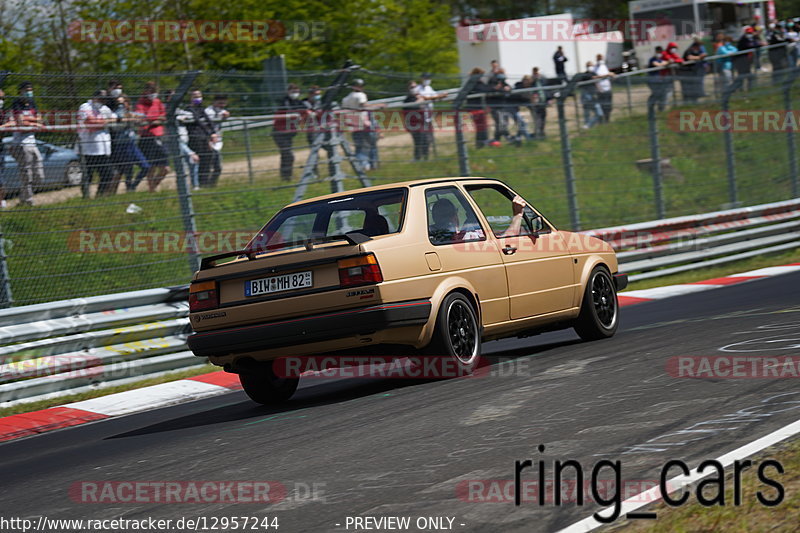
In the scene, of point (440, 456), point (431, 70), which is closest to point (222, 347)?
point (440, 456)

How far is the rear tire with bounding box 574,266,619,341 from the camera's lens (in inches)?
392

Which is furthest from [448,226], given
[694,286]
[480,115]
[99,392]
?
[694,286]

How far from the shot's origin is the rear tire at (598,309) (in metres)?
9.96

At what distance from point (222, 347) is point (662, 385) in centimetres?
305

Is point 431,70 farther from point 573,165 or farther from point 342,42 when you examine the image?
point 573,165

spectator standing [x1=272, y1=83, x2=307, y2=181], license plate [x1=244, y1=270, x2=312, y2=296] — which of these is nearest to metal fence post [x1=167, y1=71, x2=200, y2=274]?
spectator standing [x1=272, y1=83, x2=307, y2=181]

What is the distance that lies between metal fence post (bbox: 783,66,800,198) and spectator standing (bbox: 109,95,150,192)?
14.0m

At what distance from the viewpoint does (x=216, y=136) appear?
42.7 feet

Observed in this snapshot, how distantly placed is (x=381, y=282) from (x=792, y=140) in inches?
647

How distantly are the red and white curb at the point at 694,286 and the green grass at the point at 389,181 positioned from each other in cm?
217

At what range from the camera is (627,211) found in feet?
66.1

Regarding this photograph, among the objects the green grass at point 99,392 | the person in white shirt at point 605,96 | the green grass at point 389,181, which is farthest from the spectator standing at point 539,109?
the green grass at point 99,392
